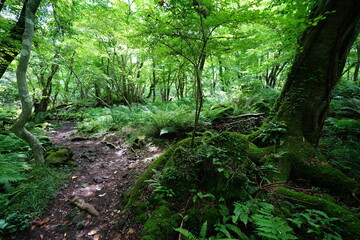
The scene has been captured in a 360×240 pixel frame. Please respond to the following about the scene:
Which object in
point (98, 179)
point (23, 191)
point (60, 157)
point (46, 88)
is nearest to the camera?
point (23, 191)

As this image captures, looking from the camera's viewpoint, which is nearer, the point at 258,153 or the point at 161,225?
the point at 161,225

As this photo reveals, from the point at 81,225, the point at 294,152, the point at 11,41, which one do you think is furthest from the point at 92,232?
the point at 11,41

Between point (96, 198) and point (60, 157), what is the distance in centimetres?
205

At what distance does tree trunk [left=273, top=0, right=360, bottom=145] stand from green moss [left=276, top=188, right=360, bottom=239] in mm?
1355

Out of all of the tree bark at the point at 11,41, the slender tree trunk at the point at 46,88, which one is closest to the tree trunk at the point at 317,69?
the tree bark at the point at 11,41

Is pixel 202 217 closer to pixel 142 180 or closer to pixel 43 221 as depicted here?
pixel 142 180

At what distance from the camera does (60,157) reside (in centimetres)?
392

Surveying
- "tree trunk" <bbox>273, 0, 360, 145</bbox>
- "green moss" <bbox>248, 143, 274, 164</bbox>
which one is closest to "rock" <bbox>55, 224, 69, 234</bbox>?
"green moss" <bbox>248, 143, 274, 164</bbox>

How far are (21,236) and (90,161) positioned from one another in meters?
2.33

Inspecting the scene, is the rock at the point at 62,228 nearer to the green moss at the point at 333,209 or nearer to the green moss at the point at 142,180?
the green moss at the point at 142,180

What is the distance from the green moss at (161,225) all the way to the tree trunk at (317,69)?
262 cm

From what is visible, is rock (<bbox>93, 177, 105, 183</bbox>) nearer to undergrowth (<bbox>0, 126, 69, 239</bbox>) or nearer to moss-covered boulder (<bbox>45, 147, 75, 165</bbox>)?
undergrowth (<bbox>0, 126, 69, 239</bbox>)

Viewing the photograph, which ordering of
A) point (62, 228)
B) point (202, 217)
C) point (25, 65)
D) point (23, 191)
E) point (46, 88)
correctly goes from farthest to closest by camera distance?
point (46, 88) < point (25, 65) < point (23, 191) < point (62, 228) < point (202, 217)

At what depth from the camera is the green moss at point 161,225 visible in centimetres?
164
